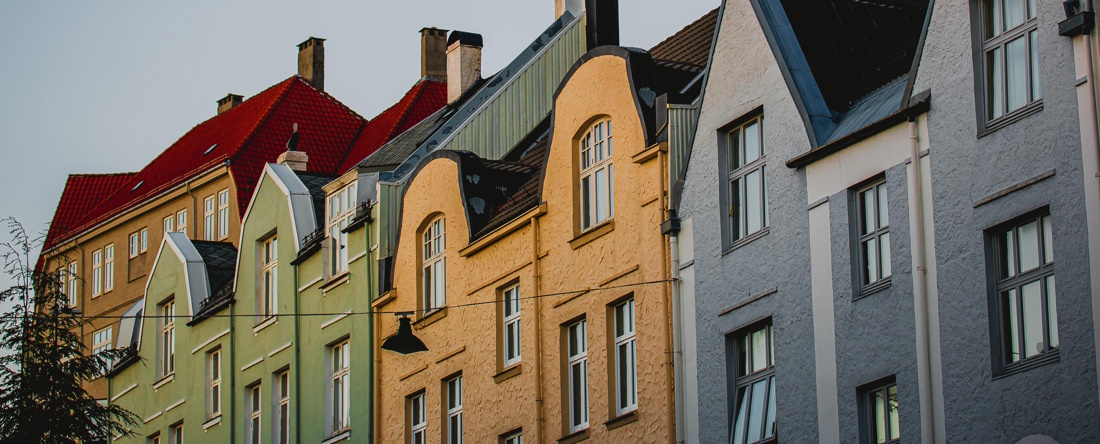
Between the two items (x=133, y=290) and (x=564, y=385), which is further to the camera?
(x=133, y=290)

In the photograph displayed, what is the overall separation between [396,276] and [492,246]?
156 inches

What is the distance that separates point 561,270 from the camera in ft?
103

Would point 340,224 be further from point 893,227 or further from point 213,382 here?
point 893,227

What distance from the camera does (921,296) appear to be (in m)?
23.3

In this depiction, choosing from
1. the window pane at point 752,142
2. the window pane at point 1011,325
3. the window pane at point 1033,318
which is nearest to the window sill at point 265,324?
the window pane at point 752,142

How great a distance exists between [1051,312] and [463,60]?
25.3 metres

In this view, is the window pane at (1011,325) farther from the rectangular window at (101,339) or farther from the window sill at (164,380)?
the rectangular window at (101,339)

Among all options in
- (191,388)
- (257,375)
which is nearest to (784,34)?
(257,375)

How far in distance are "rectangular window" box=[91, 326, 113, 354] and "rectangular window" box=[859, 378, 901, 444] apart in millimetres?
35802

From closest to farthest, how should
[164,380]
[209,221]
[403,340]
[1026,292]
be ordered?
1. [1026,292]
2. [403,340]
3. [164,380]
4. [209,221]

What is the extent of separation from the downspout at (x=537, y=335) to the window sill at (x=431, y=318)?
11.5 ft

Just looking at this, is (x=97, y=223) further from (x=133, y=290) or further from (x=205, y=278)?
(x=205, y=278)

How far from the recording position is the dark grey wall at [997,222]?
68.8 ft

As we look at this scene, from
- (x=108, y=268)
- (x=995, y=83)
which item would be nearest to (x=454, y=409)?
(x=995, y=83)
